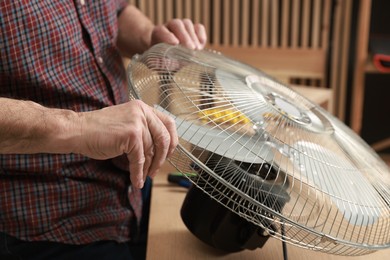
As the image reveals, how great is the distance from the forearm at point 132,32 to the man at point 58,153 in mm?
107

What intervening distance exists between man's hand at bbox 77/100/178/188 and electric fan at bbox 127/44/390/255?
27mm

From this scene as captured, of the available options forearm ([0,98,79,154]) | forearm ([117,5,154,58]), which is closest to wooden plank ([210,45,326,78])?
forearm ([117,5,154,58])

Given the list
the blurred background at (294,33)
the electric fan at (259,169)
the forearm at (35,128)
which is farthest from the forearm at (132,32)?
the blurred background at (294,33)

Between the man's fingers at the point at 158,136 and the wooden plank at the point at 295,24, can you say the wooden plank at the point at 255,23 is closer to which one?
the wooden plank at the point at 295,24

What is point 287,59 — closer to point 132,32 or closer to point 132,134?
point 132,32

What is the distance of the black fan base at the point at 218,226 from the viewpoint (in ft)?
2.65

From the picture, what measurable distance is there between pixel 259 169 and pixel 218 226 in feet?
0.44

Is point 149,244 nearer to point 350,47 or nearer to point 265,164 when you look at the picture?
point 265,164

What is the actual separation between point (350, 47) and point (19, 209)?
201cm

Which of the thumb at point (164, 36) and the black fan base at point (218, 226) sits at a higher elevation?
the thumb at point (164, 36)

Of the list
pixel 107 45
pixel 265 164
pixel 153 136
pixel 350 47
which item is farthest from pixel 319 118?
pixel 350 47

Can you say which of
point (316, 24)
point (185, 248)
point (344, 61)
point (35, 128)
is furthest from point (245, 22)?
point (35, 128)

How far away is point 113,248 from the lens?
99cm

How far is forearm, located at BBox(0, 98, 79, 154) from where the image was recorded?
71cm
